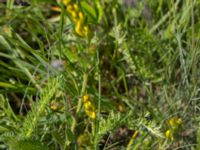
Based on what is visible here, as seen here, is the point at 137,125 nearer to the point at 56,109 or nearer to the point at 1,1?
the point at 56,109

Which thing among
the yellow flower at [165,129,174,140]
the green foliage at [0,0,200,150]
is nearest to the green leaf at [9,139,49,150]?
the green foliage at [0,0,200,150]

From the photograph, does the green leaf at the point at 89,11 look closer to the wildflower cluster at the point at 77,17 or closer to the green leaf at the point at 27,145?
the wildflower cluster at the point at 77,17

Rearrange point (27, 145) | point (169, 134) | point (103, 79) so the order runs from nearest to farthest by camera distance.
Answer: point (27, 145) → point (169, 134) → point (103, 79)

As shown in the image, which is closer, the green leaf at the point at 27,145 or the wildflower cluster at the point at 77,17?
the green leaf at the point at 27,145

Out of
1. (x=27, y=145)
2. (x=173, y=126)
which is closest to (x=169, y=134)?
(x=173, y=126)

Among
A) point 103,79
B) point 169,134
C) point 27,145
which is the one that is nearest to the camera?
point 27,145

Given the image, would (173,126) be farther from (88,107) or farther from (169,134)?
(88,107)

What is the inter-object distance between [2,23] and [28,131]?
0.61 m

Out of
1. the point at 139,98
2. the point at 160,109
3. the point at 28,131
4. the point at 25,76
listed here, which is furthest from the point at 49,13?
the point at 28,131

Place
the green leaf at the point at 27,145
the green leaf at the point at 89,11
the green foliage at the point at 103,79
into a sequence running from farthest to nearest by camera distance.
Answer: the green leaf at the point at 89,11, the green foliage at the point at 103,79, the green leaf at the point at 27,145

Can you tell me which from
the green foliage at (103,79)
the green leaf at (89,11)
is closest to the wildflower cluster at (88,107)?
the green foliage at (103,79)

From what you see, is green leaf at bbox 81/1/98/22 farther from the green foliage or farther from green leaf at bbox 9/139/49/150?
green leaf at bbox 9/139/49/150

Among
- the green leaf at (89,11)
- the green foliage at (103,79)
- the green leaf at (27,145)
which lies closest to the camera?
the green leaf at (27,145)

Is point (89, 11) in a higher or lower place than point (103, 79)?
higher
